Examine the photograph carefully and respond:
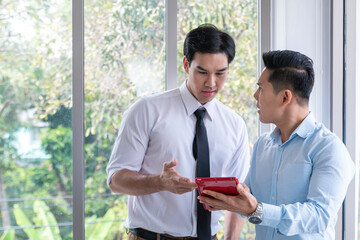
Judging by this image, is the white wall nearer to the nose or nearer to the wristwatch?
the nose

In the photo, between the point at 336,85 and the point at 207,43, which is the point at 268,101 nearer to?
the point at 207,43

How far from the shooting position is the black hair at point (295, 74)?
1557 millimetres

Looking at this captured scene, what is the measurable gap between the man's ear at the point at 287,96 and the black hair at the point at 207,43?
1.54 feet

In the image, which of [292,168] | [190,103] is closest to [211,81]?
[190,103]

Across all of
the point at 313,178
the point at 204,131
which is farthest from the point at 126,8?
the point at 313,178

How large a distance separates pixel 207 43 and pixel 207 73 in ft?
0.48

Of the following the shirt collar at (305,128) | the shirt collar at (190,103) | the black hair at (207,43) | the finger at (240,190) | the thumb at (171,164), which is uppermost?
the black hair at (207,43)

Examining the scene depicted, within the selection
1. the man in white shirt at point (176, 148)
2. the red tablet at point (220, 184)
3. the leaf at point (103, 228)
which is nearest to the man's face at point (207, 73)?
the man in white shirt at point (176, 148)

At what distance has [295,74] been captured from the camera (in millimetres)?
1561

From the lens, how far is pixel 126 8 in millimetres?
2482

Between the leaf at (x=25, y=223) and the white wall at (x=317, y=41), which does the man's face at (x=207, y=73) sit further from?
the leaf at (x=25, y=223)

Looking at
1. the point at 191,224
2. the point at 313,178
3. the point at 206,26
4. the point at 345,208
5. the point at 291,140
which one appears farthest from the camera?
the point at 345,208

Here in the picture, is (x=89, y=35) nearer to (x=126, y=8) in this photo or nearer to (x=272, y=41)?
(x=126, y=8)

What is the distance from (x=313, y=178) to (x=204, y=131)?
2.19 ft
